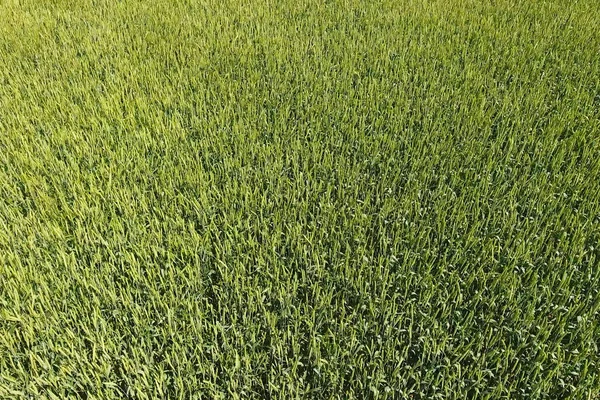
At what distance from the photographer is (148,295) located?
1.34 meters

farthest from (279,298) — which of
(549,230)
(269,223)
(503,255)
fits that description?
(549,230)

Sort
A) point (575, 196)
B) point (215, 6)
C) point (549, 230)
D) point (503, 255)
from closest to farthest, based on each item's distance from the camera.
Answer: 1. point (503, 255)
2. point (549, 230)
3. point (575, 196)
4. point (215, 6)

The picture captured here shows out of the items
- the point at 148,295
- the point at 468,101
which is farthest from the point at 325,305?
the point at 468,101

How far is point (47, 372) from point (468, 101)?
88.5 inches

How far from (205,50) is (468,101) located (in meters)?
1.72

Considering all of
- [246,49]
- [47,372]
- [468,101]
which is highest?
[246,49]

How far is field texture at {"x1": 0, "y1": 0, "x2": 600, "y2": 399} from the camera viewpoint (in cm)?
118

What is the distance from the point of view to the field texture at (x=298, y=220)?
1.18m

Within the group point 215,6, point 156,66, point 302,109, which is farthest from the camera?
point 215,6

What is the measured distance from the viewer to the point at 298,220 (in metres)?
1.67

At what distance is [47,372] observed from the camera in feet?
3.78

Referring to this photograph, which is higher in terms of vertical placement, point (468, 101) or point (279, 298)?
point (468, 101)

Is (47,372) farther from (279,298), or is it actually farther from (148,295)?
(279,298)

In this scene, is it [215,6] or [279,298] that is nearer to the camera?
[279,298]
